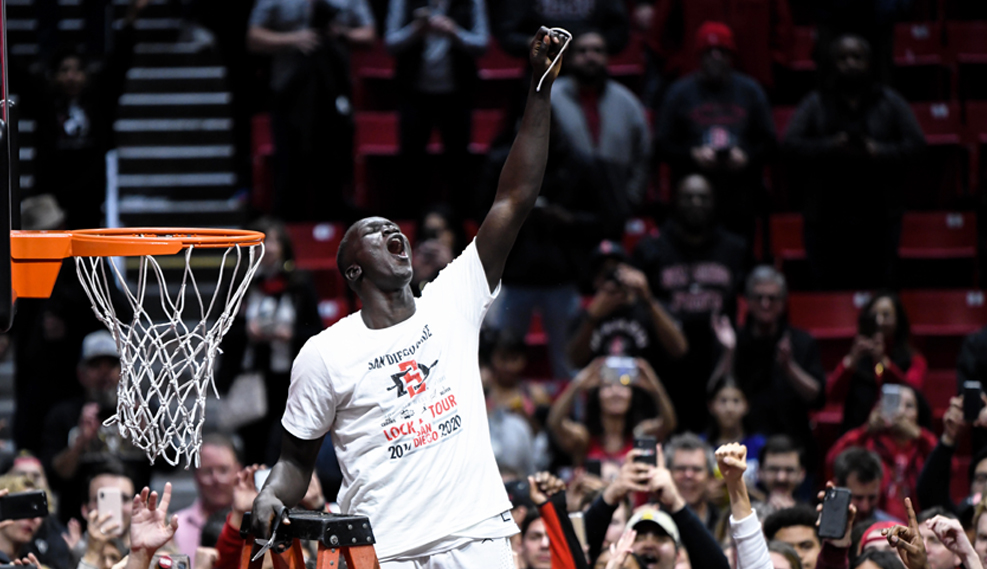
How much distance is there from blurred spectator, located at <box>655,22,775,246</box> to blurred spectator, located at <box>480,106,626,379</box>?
779mm

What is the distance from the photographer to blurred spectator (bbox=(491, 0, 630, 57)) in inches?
393

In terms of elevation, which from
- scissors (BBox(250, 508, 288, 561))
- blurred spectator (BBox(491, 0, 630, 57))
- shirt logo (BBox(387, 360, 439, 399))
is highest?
blurred spectator (BBox(491, 0, 630, 57))

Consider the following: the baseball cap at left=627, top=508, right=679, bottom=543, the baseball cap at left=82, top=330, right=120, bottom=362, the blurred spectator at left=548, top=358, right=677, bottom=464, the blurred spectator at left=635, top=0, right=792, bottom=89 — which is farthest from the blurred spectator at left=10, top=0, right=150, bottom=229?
the baseball cap at left=627, top=508, right=679, bottom=543

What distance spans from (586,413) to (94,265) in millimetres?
4162

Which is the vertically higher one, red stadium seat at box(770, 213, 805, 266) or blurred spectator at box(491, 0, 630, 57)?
blurred spectator at box(491, 0, 630, 57)

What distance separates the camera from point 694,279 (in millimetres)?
8953

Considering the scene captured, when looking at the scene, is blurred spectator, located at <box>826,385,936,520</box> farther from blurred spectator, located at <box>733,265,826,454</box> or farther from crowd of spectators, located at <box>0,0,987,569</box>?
blurred spectator, located at <box>733,265,826,454</box>

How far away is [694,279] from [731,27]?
2723mm

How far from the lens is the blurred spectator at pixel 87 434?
320 inches

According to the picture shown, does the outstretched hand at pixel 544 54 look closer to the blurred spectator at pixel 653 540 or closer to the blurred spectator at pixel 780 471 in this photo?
the blurred spectator at pixel 653 540

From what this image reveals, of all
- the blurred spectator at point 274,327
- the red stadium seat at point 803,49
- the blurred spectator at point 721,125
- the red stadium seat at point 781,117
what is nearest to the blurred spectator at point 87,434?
the blurred spectator at point 274,327

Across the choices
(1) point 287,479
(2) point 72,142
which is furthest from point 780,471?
(2) point 72,142

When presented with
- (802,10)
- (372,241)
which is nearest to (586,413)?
(372,241)

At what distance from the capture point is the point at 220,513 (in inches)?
261
